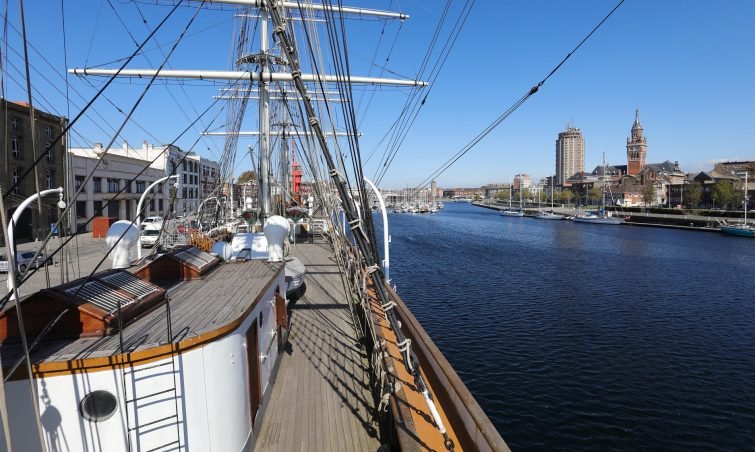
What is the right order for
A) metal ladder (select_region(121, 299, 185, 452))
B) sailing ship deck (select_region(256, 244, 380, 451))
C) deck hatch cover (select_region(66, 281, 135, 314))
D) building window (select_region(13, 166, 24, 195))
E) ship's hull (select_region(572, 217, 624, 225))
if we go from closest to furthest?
building window (select_region(13, 166, 24, 195)), metal ladder (select_region(121, 299, 185, 452)), deck hatch cover (select_region(66, 281, 135, 314)), sailing ship deck (select_region(256, 244, 380, 451)), ship's hull (select_region(572, 217, 624, 225))

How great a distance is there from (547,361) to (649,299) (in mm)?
12414

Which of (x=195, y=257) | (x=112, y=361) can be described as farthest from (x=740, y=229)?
(x=112, y=361)

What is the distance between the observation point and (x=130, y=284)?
5660 mm

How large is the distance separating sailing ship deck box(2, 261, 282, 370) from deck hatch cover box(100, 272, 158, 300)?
28 centimetres

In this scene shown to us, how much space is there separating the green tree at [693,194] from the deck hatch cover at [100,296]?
4081 inches

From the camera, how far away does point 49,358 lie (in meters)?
3.91

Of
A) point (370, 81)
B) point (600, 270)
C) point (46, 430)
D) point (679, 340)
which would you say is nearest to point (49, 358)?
point (46, 430)

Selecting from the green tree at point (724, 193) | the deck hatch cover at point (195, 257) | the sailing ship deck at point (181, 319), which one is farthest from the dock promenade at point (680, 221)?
the sailing ship deck at point (181, 319)

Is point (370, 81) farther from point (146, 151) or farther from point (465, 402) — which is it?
point (146, 151)

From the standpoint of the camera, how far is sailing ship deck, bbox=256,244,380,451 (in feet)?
18.7

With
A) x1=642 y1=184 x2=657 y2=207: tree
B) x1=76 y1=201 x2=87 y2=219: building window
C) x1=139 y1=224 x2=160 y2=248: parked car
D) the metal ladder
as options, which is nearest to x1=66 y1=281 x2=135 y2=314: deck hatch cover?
the metal ladder

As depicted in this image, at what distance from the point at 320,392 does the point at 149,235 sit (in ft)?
93.8

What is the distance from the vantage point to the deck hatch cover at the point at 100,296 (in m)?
4.62

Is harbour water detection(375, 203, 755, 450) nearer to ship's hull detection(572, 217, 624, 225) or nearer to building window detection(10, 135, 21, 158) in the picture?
building window detection(10, 135, 21, 158)
